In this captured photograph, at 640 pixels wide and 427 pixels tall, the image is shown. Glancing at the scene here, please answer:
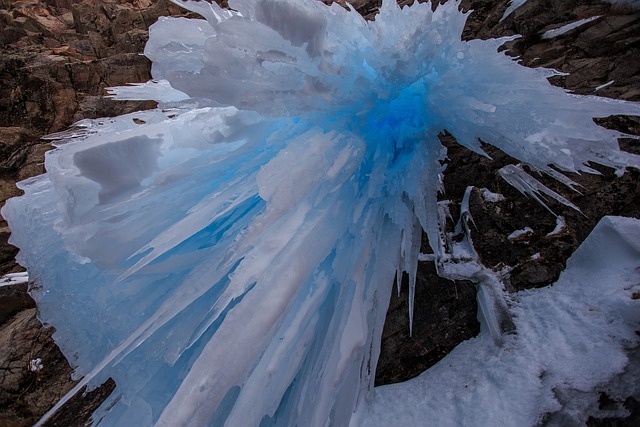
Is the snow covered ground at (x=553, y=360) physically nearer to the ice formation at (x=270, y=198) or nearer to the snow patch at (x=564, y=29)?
the ice formation at (x=270, y=198)

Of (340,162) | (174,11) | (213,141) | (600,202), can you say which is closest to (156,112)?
(213,141)

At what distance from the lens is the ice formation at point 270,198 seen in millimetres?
1313

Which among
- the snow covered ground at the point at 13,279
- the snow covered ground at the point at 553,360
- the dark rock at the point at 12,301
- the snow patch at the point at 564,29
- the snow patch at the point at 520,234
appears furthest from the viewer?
the snow patch at the point at 564,29

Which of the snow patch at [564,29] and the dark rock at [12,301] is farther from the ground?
the snow patch at [564,29]

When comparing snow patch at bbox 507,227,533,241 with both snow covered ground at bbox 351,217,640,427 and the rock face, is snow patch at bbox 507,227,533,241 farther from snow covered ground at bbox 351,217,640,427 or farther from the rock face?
the rock face

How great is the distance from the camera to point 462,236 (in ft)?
8.76

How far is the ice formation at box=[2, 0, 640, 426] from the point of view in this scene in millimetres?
1313

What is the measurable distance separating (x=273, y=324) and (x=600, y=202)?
8.65 feet

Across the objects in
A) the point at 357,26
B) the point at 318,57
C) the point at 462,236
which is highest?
the point at 357,26

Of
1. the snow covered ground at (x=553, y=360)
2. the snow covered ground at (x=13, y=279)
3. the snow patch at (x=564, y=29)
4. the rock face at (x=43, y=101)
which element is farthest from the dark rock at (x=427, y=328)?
the snow covered ground at (x=13, y=279)

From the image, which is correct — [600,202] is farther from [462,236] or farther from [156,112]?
[156,112]

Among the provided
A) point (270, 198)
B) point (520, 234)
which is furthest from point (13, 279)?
point (520, 234)

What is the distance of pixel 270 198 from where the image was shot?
52.1 inches

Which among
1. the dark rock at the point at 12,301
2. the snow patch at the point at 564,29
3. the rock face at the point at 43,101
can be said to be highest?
the snow patch at the point at 564,29
